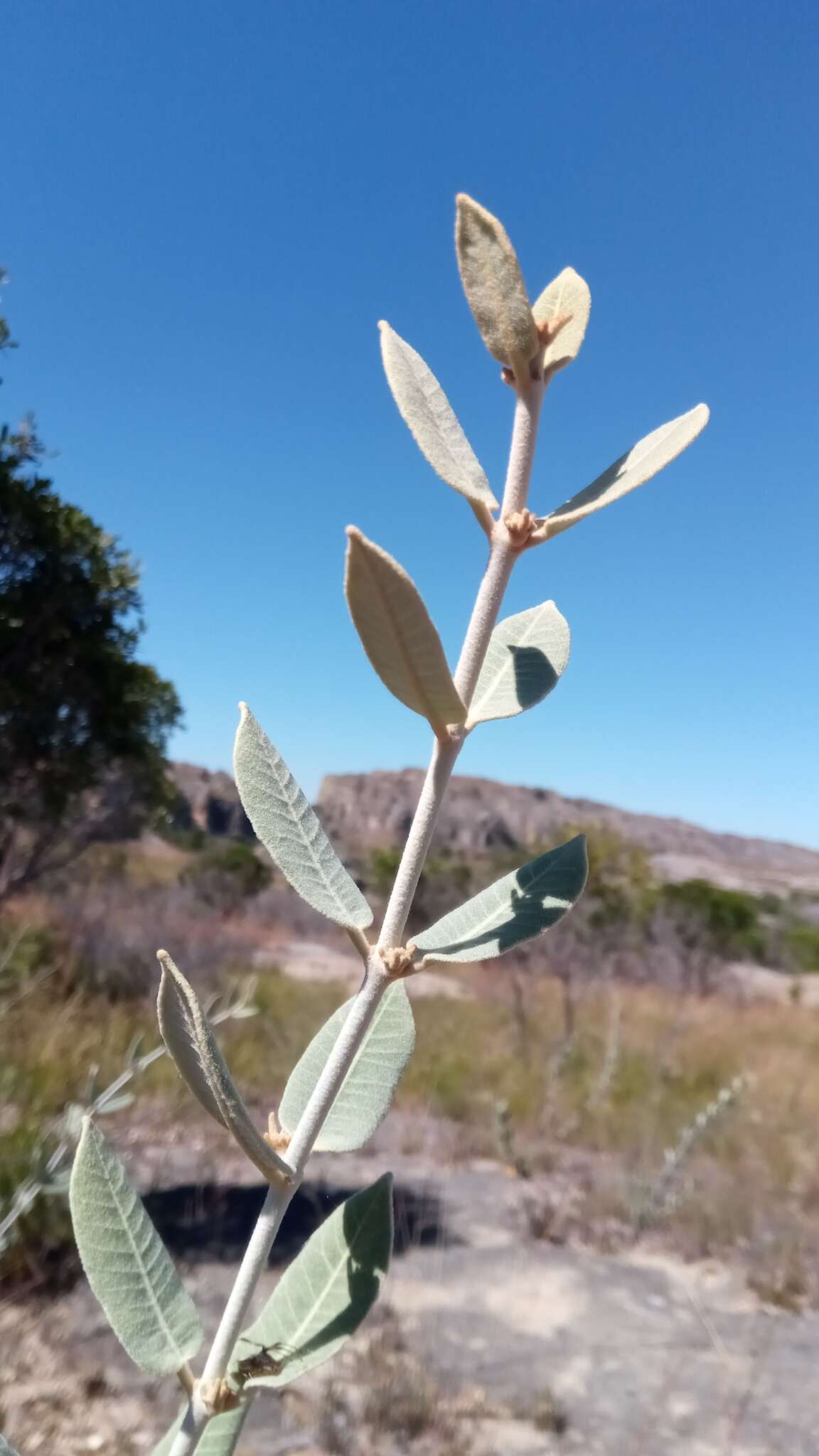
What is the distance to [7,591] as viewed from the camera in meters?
5.11

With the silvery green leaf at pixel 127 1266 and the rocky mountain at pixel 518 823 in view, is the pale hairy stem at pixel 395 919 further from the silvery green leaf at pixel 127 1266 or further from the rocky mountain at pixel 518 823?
the rocky mountain at pixel 518 823

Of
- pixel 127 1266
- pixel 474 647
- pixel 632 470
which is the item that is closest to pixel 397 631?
pixel 474 647

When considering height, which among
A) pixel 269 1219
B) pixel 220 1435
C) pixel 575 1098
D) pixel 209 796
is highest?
pixel 209 796

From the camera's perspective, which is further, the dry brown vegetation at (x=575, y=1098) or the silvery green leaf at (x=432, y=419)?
the dry brown vegetation at (x=575, y=1098)

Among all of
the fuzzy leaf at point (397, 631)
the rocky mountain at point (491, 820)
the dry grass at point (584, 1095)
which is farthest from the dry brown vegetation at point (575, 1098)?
the rocky mountain at point (491, 820)

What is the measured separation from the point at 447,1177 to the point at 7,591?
472 cm

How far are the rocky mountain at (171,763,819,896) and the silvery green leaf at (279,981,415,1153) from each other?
2787cm

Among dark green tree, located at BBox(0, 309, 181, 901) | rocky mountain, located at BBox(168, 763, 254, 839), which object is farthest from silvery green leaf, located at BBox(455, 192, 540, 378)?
rocky mountain, located at BBox(168, 763, 254, 839)

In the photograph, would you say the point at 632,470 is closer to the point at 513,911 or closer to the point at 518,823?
the point at 513,911

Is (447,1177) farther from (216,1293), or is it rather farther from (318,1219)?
(216,1293)

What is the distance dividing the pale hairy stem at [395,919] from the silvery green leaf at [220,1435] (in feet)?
0.09

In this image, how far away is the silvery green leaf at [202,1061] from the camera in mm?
413

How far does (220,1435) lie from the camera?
18.5 inches

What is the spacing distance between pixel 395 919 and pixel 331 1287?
23 cm
